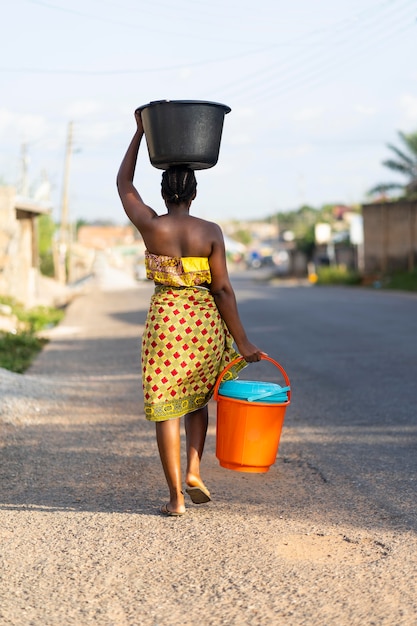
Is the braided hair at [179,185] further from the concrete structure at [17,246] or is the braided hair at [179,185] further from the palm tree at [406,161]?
the palm tree at [406,161]

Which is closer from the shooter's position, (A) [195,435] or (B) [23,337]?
(A) [195,435]

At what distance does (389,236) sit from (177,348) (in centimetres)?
3204

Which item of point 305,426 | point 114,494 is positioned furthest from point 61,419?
point 114,494

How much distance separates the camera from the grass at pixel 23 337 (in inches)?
499

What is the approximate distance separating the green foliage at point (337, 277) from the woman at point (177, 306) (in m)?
34.0

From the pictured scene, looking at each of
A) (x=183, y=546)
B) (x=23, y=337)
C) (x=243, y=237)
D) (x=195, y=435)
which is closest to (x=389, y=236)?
(x=23, y=337)

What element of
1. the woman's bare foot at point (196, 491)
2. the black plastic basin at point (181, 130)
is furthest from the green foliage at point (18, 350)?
the black plastic basin at point (181, 130)

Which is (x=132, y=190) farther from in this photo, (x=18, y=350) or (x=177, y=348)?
(x=18, y=350)

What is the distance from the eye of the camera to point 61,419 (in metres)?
8.16

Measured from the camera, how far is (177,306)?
4969mm

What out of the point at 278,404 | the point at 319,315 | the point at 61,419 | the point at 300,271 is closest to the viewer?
the point at 278,404

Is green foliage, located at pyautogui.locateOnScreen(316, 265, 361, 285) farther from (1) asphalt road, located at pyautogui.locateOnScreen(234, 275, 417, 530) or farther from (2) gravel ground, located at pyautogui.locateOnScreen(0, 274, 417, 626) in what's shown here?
(2) gravel ground, located at pyautogui.locateOnScreen(0, 274, 417, 626)

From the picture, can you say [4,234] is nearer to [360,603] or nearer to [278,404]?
[278,404]

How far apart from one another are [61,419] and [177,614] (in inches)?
186
